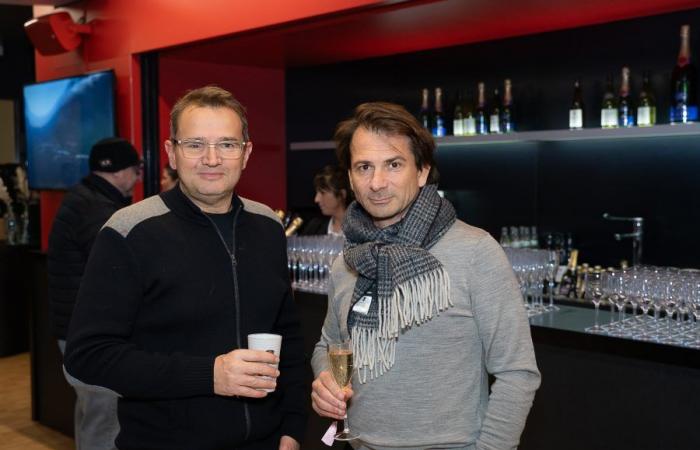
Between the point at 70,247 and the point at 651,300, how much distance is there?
8.53 ft

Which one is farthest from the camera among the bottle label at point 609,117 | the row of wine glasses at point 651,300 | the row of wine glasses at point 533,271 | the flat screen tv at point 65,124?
the flat screen tv at point 65,124

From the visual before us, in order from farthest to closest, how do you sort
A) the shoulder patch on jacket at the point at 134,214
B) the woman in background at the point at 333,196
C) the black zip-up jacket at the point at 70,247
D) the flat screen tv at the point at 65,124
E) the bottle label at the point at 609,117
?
1. the flat screen tv at the point at 65,124
2. the woman in background at the point at 333,196
3. the bottle label at the point at 609,117
4. the black zip-up jacket at the point at 70,247
5. the shoulder patch on jacket at the point at 134,214

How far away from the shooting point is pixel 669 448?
2.59 metres

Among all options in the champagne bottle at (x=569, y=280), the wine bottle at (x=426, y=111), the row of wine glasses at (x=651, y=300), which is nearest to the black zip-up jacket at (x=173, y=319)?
the row of wine glasses at (x=651, y=300)

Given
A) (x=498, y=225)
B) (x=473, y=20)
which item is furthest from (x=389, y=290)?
(x=498, y=225)

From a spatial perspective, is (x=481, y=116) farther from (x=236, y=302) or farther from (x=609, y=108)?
(x=236, y=302)

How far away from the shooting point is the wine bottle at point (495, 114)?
5152mm

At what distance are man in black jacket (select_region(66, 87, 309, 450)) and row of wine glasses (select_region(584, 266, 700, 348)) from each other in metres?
1.44

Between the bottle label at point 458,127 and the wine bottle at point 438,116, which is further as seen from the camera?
the wine bottle at point 438,116

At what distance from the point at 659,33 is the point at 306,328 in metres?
2.54

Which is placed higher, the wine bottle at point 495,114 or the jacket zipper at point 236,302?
the wine bottle at point 495,114

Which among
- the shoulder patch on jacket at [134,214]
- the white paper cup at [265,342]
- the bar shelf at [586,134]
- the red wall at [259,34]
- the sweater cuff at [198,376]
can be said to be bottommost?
the sweater cuff at [198,376]

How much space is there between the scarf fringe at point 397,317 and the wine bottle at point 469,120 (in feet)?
11.7

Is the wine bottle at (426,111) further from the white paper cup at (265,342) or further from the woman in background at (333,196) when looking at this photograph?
the white paper cup at (265,342)
